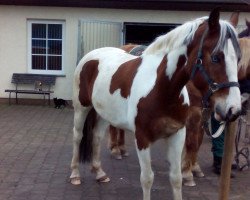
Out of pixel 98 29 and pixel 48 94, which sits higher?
pixel 98 29

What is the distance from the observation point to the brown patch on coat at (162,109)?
12.3 feet

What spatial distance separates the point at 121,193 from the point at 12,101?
340 inches

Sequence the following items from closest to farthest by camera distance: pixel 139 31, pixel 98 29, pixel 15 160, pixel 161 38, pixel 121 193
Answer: pixel 161 38, pixel 121 193, pixel 15 160, pixel 98 29, pixel 139 31

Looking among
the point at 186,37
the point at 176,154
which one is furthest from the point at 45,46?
the point at 186,37

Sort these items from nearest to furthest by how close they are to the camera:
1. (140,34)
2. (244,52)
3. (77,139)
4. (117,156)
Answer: (244,52) → (77,139) → (117,156) → (140,34)

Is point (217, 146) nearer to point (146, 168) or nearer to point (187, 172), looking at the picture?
point (187, 172)

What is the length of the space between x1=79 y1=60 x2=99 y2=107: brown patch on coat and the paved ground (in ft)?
3.48

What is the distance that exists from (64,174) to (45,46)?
7851 mm

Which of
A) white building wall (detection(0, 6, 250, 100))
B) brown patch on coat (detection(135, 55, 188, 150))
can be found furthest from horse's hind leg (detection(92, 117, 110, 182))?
white building wall (detection(0, 6, 250, 100))

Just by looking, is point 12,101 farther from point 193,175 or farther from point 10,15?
point 193,175

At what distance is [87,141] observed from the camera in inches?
217

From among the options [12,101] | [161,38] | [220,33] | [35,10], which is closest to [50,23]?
[35,10]

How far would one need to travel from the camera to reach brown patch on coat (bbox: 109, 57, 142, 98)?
4.21 metres

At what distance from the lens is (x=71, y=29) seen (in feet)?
41.9
